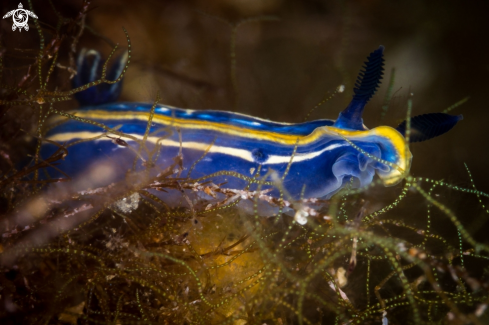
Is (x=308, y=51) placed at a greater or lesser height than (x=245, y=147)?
greater

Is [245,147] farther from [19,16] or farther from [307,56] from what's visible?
[19,16]

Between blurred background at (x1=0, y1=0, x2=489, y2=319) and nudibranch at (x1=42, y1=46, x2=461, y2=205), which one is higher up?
blurred background at (x1=0, y1=0, x2=489, y2=319)

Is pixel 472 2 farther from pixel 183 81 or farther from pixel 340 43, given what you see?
pixel 183 81

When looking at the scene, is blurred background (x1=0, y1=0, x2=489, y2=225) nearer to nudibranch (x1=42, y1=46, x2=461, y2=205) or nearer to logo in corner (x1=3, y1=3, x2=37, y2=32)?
logo in corner (x1=3, y1=3, x2=37, y2=32)

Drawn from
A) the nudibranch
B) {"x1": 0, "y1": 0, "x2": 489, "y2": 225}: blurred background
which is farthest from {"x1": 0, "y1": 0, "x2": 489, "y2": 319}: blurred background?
the nudibranch

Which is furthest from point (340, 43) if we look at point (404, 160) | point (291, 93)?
point (404, 160)

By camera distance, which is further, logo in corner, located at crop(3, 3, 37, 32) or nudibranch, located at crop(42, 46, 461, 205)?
logo in corner, located at crop(3, 3, 37, 32)

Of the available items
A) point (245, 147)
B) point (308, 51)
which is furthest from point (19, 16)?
point (308, 51)
